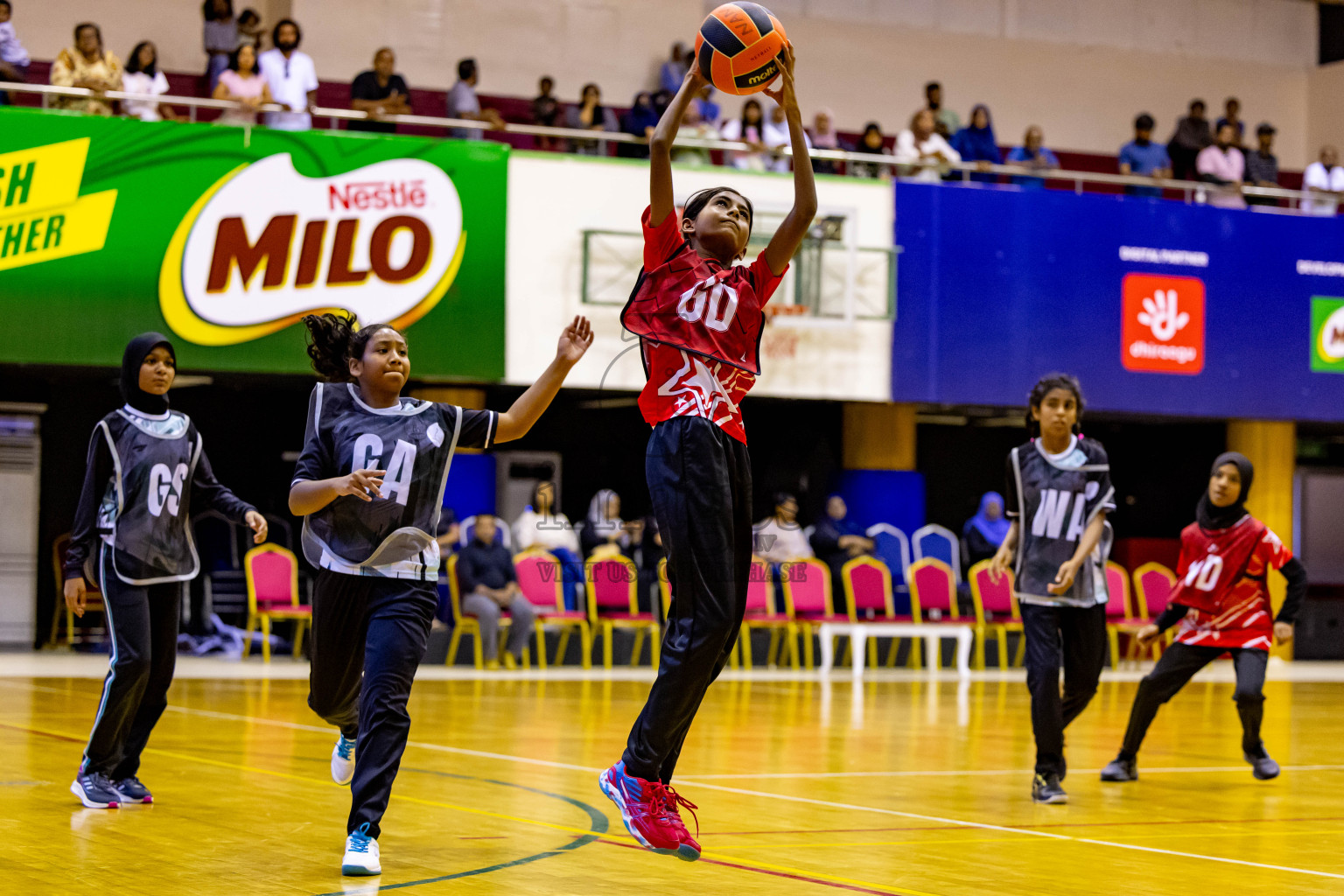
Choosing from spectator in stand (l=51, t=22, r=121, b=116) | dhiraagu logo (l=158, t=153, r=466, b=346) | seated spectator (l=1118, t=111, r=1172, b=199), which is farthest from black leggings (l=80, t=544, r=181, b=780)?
seated spectator (l=1118, t=111, r=1172, b=199)

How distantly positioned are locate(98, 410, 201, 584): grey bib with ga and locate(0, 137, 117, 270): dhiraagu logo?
10746 mm

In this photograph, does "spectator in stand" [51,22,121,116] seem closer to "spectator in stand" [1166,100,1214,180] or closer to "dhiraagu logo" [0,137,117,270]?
"dhiraagu logo" [0,137,117,270]

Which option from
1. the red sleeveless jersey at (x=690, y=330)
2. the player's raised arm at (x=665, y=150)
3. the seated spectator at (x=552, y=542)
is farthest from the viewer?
the seated spectator at (x=552, y=542)

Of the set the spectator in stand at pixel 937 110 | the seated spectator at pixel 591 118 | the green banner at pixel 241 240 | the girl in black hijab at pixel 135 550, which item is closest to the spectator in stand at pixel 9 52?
the green banner at pixel 241 240

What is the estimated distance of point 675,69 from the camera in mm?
21281

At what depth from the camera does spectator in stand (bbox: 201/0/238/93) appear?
18953mm

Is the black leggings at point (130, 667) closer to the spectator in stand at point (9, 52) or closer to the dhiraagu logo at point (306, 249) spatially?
the dhiraagu logo at point (306, 249)

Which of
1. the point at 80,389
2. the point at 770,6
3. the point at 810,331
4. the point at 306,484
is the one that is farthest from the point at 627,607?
the point at 306,484

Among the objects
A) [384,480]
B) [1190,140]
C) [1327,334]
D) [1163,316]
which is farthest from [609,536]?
[384,480]

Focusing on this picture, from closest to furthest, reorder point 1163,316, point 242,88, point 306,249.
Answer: point 242,88 < point 306,249 < point 1163,316

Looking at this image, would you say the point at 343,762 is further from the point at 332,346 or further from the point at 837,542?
the point at 837,542

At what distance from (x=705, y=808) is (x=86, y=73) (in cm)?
1261

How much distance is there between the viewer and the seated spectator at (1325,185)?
73.3ft

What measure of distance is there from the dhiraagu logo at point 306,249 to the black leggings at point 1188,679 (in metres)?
10.9
